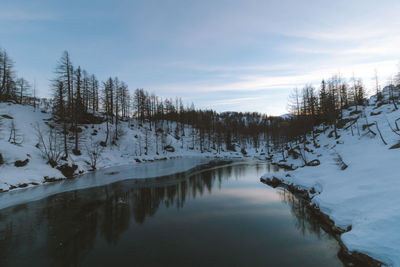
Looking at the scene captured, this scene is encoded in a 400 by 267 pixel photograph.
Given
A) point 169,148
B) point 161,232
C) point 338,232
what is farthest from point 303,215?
point 169,148

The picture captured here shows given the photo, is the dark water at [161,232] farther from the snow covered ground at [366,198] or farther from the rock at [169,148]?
the rock at [169,148]

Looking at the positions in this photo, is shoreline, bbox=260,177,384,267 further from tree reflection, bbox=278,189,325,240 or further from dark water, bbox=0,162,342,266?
dark water, bbox=0,162,342,266

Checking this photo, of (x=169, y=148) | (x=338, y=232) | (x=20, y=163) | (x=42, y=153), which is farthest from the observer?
(x=169, y=148)

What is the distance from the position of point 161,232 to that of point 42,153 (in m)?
22.8

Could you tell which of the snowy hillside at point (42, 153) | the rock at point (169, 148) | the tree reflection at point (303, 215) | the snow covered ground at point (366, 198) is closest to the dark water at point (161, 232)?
the tree reflection at point (303, 215)

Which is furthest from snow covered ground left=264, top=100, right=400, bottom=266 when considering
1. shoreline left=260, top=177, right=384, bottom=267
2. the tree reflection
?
the tree reflection

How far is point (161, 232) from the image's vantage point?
9.28m

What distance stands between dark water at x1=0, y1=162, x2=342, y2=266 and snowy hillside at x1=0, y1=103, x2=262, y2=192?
287 inches

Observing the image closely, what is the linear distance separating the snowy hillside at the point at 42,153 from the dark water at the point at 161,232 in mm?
7302

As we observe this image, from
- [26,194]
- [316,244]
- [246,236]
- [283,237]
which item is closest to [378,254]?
[316,244]

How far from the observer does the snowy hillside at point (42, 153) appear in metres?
18.2

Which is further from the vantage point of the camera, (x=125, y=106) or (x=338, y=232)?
(x=125, y=106)

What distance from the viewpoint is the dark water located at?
701 cm

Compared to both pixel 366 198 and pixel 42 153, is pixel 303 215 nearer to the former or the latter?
pixel 366 198
